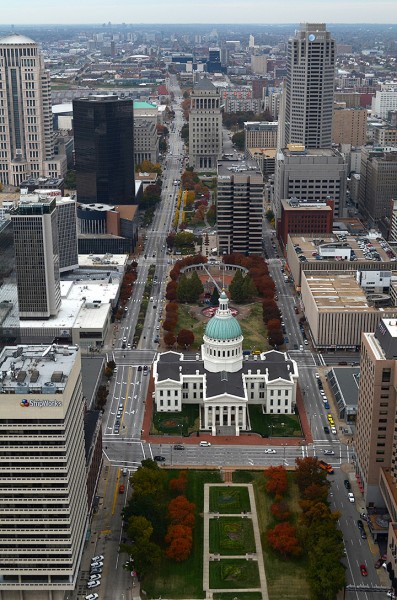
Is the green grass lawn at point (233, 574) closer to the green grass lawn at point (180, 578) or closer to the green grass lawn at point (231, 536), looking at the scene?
the green grass lawn at point (180, 578)

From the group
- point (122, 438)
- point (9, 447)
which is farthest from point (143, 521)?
point (122, 438)

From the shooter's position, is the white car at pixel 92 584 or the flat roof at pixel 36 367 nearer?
the flat roof at pixel 36 367

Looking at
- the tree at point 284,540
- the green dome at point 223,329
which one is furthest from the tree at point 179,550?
the green dome at point 223,329

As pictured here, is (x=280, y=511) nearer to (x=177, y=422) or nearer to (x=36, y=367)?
(x=177, y=422)

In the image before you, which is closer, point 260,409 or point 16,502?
point 16,502

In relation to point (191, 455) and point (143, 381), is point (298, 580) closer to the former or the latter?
point (191, 455)

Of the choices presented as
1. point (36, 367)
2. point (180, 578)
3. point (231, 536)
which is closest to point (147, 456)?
point (231, 536)
